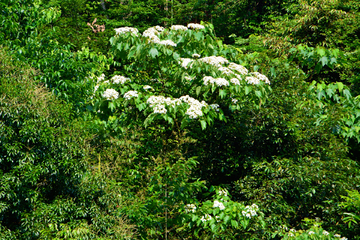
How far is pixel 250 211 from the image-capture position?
4.45 m

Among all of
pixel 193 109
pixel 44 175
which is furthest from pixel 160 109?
pixel 44 175

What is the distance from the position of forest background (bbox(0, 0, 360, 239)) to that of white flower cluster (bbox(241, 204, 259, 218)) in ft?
0.06

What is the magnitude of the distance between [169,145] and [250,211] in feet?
4.85

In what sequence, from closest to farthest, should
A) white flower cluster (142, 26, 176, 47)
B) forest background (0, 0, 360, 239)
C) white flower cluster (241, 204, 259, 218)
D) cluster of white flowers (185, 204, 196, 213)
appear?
forest background (0, 0, 360, 239) < white flower cluster (241, 204, 259, 218) < cluster of white flowers (185, 204, 196, 213) < white flower cluster (142, 26, 176, 47)

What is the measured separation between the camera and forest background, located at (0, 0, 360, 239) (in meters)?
4.10

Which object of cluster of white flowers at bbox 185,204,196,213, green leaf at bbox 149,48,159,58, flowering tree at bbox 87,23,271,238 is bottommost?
cluster of white flowers at bbox 185,204,196,213

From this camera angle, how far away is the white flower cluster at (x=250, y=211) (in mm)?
4414

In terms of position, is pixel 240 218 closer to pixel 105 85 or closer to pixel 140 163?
pixel 140 163

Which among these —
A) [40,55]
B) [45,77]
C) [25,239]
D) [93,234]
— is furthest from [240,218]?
[40,55]

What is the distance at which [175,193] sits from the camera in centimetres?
453

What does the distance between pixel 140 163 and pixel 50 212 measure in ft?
5.23

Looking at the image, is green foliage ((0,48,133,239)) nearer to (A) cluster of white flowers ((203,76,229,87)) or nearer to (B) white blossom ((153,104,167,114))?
(B) white blossom ((153,104,167,114))

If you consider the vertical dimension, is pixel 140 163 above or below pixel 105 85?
below

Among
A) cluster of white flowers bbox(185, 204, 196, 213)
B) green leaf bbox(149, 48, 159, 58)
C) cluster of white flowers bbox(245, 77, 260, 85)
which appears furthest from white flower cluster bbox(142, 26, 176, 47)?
cluster of white flowers bbox(185, 204, 196, 213)
